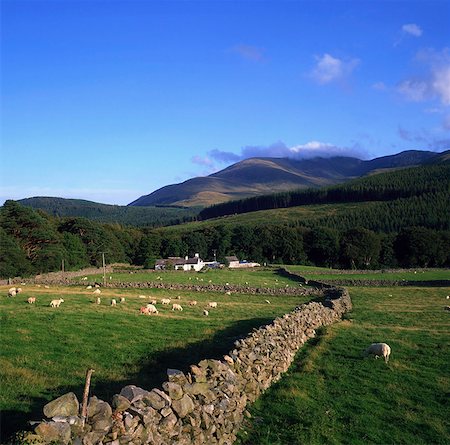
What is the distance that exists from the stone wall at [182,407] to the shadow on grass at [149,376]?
78 centimetres

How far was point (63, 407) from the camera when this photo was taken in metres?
7.66

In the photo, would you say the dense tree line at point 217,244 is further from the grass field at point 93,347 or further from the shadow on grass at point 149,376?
the shadow on grass at point 149,376

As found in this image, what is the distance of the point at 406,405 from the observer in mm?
12484

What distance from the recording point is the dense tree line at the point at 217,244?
7162 cm

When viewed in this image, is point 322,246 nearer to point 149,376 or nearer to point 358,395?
point 358,395

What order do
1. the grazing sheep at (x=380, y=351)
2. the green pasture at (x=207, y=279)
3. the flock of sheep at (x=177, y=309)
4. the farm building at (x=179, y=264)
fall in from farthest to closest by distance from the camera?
the farm building at (x=179, y=264) < the green pasture at (x=207, y=279) < the flock of sheep at (x=177, y=309) < the grazing sheep at (x=380, y=351)

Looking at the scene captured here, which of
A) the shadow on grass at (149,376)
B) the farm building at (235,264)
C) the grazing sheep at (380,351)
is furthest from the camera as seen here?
the farm building at (235,264)

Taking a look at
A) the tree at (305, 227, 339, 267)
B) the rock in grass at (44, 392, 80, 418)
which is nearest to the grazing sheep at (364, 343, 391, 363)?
the rock in grass at (44, 392, 80, 418)

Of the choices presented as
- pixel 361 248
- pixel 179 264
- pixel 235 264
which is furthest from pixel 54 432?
pixel 361 248

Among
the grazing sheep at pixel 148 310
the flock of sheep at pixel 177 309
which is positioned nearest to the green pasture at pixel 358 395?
the flock of sheep at pixel 177 309

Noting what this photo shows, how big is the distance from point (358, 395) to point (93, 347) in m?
9.30

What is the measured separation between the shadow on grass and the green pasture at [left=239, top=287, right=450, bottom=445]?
9.26ft

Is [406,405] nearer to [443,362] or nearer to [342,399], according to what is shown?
[342,399]

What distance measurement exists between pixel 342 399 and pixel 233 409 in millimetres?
3640
